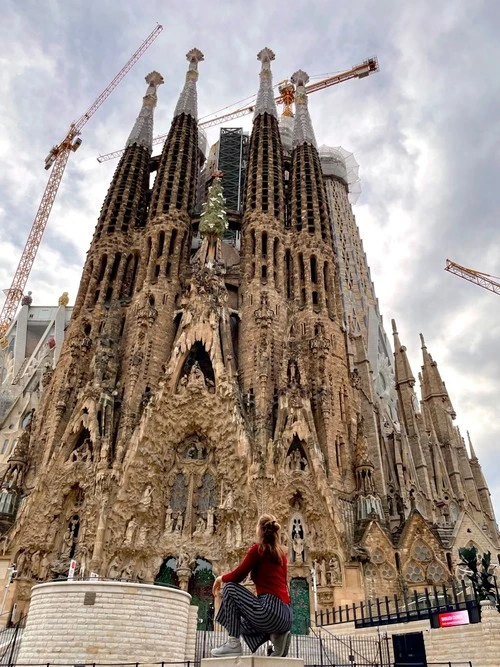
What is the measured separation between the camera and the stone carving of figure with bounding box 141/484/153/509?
78.6 feet

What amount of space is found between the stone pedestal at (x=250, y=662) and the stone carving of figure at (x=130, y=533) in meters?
20.7

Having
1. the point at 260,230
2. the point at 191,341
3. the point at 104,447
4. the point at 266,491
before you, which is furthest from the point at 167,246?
the point at 266,491

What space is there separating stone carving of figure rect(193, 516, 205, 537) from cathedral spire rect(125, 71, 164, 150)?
3217cm

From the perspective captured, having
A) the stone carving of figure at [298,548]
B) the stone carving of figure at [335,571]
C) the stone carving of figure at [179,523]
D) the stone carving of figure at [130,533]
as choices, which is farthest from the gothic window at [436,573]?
the stone carving of figure at [130,533]

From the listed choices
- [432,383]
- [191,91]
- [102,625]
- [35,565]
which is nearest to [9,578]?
[35,565]

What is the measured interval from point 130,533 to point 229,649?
2085 centimetres

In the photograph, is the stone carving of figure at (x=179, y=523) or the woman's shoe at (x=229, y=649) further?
the stone carving of figure at (x=179, y=523)

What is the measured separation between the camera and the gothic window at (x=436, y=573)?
21875 mm

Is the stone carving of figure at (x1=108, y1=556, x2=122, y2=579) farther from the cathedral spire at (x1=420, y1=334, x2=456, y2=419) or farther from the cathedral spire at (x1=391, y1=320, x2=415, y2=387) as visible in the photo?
the cathedral spire at (x1=420, y1=334, x2=456, y2=419)

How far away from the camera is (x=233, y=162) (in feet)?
169

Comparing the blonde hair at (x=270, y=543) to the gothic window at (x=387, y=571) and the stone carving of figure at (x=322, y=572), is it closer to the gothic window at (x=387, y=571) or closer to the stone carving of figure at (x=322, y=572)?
the stone carving of figure at (x=322, y=572)

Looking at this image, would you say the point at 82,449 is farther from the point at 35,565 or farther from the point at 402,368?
the point at 402,368

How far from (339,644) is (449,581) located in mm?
8432

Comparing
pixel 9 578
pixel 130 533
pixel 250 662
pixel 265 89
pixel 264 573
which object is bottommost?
pixel 250 662
